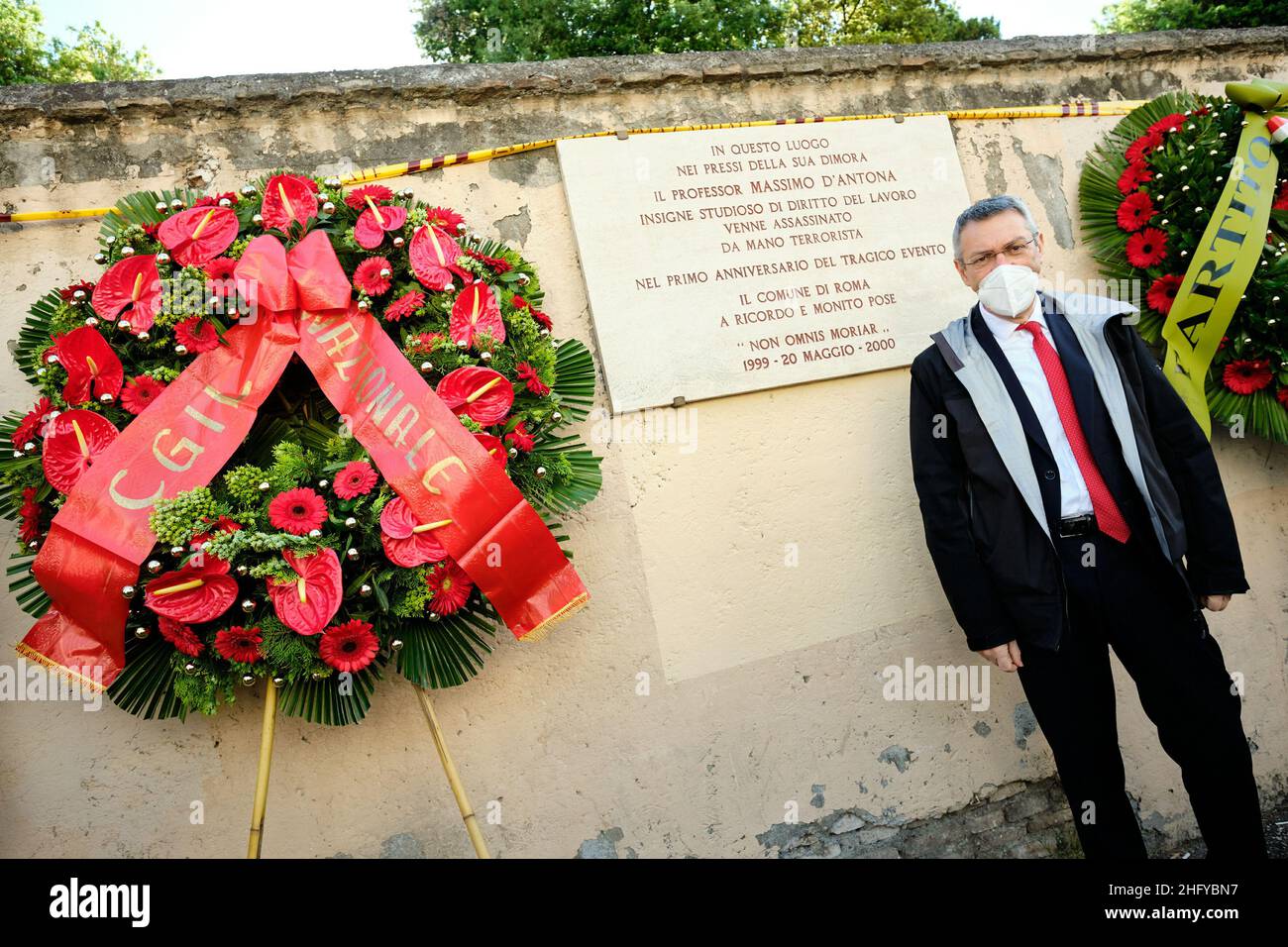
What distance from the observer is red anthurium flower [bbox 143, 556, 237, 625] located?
2.06 meters

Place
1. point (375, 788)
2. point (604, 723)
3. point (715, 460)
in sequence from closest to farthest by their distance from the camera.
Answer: point (375, 788) < point (604, 723) < point (715, 460)

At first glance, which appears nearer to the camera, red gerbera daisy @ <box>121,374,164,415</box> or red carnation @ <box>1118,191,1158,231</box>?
red gerbera daisy @ <box>121,374,164,415</box>

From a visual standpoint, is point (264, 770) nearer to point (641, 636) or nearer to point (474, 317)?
point (641, 636)

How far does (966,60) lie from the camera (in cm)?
344

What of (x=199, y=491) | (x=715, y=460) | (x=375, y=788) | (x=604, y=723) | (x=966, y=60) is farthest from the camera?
(x=966, y=60)

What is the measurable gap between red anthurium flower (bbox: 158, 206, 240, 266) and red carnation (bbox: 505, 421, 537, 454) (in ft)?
2.96

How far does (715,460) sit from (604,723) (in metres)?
0.93

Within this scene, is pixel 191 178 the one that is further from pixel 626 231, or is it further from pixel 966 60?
pixel 966 60

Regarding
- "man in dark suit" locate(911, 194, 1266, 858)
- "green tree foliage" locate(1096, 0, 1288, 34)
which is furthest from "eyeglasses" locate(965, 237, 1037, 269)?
"green tree foliage" locate(1096, 0, 1288, 34)

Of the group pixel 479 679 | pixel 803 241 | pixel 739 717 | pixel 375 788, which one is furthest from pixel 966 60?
pixel 375 788

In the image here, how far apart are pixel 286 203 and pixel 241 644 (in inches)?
47.3

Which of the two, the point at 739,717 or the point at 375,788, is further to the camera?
the point at 739,717

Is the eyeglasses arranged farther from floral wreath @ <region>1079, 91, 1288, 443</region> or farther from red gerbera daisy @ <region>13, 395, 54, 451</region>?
red gerbera daisy @ <region>13, 395, 54, 451</region>
